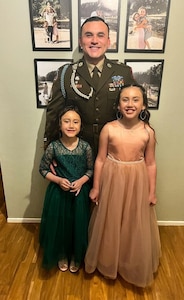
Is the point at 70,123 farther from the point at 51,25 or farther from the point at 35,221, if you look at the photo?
the point at 35,221

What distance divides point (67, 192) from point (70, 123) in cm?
40

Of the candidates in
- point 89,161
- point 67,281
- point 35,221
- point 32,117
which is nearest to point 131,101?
point 89,161

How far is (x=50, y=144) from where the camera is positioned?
4.72 ft

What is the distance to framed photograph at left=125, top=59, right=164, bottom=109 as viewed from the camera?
1.61m

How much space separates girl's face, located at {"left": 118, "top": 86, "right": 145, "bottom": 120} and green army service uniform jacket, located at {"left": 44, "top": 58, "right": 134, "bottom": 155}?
0.14m

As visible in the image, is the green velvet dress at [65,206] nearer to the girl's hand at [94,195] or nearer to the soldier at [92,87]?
the girl's hand at [94,195]

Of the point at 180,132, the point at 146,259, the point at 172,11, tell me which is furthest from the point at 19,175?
the point at 172,11

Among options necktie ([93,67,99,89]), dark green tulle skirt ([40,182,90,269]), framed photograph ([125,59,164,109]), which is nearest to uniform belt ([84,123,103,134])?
necktie ([93,67,99,89])

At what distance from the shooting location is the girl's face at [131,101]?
1233mm

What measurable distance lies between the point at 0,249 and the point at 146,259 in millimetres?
1008

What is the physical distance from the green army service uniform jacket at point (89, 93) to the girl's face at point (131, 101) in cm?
14

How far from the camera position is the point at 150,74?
1.63m

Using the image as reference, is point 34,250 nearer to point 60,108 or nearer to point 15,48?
point 60,108

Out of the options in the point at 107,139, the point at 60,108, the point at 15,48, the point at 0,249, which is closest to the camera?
the point at 107,139
